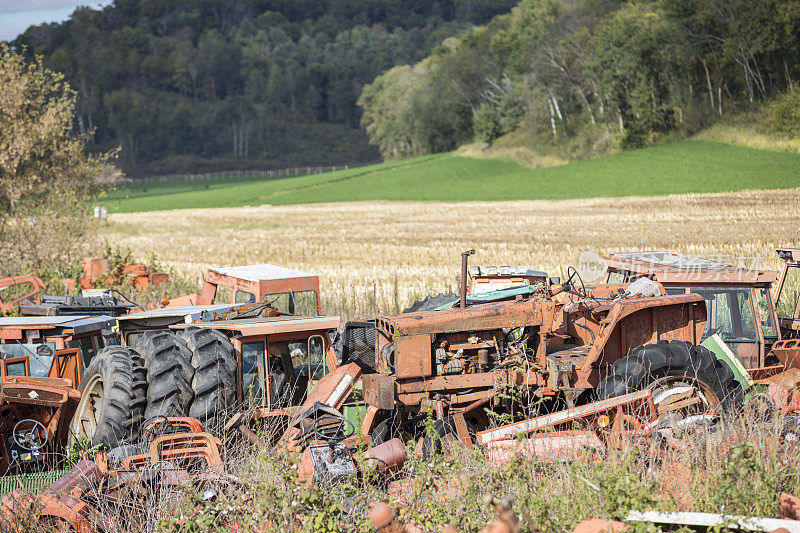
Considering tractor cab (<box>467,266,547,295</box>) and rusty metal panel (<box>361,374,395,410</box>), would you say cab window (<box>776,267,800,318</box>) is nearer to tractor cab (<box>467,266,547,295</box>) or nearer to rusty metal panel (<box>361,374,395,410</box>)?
tractor cab (<box>467,266,547,295</box>)

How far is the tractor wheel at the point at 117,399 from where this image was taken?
810 cm

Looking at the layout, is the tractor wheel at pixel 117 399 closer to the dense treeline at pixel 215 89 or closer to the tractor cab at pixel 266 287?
the tractor cab at pixel 266 287

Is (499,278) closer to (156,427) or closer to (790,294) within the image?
(790,294)

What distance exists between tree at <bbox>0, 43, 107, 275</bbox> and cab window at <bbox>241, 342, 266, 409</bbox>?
47.6 ft

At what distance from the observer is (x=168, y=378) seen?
327 inches

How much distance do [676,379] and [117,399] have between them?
5.45 metres

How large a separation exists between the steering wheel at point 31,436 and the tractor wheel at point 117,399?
328 millimetres

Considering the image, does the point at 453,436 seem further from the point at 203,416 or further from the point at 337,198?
the point at 337,198

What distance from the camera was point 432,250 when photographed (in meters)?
28.6

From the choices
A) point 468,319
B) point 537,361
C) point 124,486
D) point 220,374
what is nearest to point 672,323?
point 537,361

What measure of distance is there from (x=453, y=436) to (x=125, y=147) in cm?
14314

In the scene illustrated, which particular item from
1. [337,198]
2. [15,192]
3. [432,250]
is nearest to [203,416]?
[15,192]

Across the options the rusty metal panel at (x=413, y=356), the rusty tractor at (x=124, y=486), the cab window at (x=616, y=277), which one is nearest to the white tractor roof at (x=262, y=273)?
the cab window at (x=616, y=277)

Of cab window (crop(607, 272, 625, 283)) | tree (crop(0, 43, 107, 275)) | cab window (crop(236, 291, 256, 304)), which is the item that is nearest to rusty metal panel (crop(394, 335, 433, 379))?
cab window (crop(607, 272, 625, 283))
